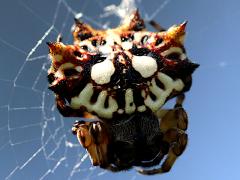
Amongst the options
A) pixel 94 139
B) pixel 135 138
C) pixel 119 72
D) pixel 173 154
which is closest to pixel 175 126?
pixel 173 154

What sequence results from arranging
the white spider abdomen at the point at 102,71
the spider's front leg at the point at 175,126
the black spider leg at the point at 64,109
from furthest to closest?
the spider's front leg at the point at 175,126
the black spider leg at the point at 64,109
the white spider abdomen at the point at 102,71

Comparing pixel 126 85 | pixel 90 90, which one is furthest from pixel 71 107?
pixel 126 85

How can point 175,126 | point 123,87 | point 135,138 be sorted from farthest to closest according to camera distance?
point 175,126
point 135,138
point 123,87

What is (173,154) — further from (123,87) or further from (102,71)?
(102,71)

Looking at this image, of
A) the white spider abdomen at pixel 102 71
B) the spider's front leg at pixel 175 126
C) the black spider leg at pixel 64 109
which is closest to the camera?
the white spider abdomen at pixel 102 71

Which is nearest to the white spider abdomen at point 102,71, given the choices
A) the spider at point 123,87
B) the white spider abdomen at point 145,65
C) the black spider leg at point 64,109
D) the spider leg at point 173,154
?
the spider at point 123,87

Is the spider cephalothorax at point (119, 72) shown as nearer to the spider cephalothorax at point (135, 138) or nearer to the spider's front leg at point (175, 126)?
the spider cephalothorax at point (135, 138)

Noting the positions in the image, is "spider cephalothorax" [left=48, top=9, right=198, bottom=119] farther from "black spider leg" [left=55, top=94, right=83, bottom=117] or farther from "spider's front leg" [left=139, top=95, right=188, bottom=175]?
"spider's front leg" [left=139, top=95, right=188, bottom=175]
